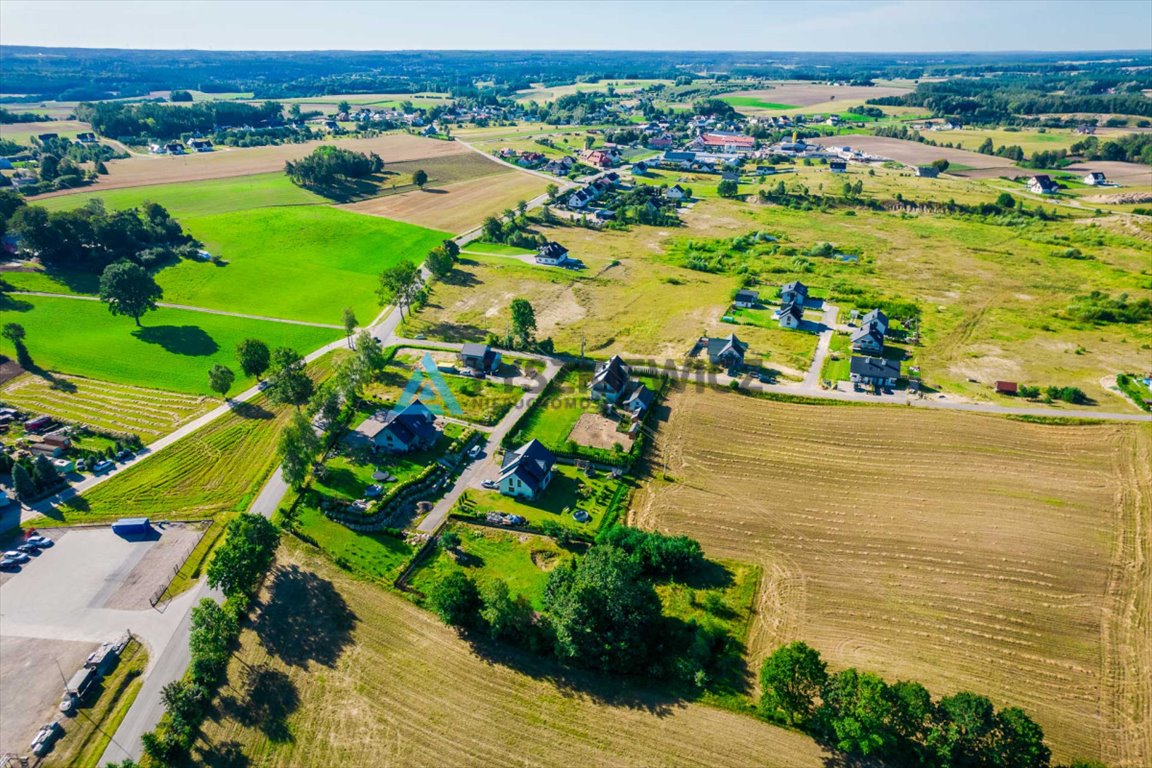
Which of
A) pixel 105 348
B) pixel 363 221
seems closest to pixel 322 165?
pixel 363 221

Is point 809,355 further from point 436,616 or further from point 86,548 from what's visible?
point 86,548

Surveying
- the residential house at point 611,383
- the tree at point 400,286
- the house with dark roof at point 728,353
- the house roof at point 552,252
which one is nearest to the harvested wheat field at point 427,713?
the residential house at point 611,383

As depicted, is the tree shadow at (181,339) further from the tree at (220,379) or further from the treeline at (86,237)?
the treeline at (86,237)

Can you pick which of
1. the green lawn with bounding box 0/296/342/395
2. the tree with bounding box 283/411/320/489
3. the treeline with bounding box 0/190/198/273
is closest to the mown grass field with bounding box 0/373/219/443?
the green lawn with bounding box 0/296/342/395

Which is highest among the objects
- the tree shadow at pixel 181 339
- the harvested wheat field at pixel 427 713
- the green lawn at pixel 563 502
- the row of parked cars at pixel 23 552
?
the tree shadow at pixel 181 339

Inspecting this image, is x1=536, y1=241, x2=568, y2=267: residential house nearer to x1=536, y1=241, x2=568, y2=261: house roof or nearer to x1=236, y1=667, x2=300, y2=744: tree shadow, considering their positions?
x1=536, y1=241, x2=568, y2=261: house roof

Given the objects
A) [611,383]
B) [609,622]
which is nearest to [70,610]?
[609,622]

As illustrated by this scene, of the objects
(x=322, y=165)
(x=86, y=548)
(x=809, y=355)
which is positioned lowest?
(x=86, y=548)
